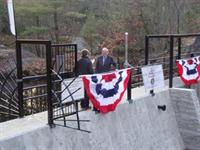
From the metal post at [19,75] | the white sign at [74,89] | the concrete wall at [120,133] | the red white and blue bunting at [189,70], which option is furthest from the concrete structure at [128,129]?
the red white and blue bunting at [189,70]

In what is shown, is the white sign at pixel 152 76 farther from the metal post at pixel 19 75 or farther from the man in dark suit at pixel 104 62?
the metal post at pixel 19 75

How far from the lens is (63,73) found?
9469 millimetres

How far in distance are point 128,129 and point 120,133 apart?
1.13 ft

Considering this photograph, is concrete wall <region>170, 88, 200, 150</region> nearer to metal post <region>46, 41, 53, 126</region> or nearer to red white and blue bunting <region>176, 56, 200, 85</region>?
red white and blue bunting <region>176, 56, 200, 85</region>

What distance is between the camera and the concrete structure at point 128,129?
7.56m

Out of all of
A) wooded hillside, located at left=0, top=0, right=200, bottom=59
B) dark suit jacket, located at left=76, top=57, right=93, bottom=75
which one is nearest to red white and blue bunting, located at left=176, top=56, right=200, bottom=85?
dark suit jacket, located at left=76, top=57, right=93, bottom=75

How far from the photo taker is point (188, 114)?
12125 mm

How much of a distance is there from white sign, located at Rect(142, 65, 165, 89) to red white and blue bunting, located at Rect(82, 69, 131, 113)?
42.0 inches

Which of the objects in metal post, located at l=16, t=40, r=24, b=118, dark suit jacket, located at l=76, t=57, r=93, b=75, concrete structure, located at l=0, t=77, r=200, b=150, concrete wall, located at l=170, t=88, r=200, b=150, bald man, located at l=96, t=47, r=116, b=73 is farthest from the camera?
concrete wall, located at l=170, t=88, r=200, b=150

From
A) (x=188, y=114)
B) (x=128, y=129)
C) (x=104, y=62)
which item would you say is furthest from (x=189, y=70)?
(x=128, y=129)

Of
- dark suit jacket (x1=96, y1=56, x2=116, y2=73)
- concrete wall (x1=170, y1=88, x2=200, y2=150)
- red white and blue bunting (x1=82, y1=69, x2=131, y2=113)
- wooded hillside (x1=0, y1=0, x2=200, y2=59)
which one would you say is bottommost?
concrete wall (x1=170, y1=88, x2=200, y2=150)

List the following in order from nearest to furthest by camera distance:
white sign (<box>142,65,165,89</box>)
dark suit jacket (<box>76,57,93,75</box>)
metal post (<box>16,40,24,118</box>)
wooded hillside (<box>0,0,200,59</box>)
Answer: metal post (<box>16,40,24,118</box>) → dark suit jacket (<box>76,57,93,75</box>) → white sign (<box>142,65,165,89</box>) → wooded hillside (<box>0,0,200,59</box>)

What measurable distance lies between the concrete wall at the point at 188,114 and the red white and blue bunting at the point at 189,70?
724 millimetres

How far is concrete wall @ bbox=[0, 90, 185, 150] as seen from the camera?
24.8 ft
